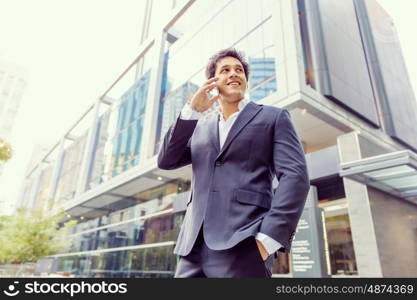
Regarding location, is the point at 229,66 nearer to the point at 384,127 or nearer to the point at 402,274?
the point at 402,274

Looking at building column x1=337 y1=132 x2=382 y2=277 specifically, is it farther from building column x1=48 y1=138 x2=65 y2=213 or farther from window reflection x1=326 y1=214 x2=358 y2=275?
building column x1=48 y1=138 x2=65 y2=213

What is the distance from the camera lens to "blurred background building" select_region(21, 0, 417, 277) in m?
8.58

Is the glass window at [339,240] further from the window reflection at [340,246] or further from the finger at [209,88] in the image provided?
the finger at [209,88]

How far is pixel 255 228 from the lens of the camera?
1292mm

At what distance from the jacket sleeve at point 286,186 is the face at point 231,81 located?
29 cm

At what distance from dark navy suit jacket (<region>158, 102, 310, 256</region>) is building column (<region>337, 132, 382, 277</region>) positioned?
8055 millimetres

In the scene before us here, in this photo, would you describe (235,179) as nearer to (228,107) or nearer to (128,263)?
(228,107)

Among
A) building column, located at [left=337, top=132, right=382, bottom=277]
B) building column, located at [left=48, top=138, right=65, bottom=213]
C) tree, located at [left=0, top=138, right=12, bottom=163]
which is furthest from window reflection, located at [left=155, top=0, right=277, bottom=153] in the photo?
building column, located at [left=48, top=138, right=65, bottom=213]

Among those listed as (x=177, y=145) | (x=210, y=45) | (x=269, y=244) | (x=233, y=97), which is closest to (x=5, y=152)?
(x=177, y=145)

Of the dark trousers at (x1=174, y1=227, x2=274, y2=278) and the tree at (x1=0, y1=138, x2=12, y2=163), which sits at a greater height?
the tree at (x1=0, y1=138, x2=12, y2=163)

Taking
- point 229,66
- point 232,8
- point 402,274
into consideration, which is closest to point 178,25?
point 232,8

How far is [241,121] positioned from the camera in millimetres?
1654

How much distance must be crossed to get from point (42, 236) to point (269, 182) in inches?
551

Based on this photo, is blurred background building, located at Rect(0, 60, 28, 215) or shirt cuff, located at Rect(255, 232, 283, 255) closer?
shirt cuff, located at Rect(255, 232, 283, 255)
